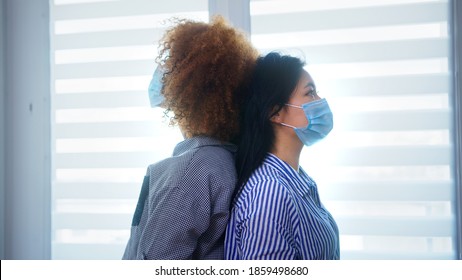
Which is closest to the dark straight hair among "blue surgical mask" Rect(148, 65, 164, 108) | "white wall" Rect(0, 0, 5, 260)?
"blue surgical mask" Rect(148, 65, 164, 108)

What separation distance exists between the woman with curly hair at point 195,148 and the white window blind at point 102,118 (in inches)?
21.4

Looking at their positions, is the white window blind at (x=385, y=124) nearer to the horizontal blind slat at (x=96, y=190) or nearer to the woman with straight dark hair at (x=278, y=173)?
the woman with straight dark hair at (x=278, y=173)

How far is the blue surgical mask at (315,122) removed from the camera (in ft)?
4.46

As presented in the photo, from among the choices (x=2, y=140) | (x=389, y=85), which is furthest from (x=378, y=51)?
(x=2, y=140)

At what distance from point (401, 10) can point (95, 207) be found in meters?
1.64

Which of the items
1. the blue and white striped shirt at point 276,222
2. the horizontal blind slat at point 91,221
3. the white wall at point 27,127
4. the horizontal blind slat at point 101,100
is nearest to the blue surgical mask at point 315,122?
the blue and white striped shirt at point 276,222

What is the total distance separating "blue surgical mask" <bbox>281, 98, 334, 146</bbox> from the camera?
1359 mm

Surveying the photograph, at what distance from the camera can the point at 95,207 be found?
2.01 meters

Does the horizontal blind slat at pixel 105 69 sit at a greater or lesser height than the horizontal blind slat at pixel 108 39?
lesser

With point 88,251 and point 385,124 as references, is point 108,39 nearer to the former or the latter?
point 88,251

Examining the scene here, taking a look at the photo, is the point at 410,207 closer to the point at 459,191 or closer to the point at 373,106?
the point at 459,191

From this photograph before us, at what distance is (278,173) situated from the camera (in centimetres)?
128

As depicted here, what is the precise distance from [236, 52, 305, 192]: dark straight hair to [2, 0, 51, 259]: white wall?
1.16 metres

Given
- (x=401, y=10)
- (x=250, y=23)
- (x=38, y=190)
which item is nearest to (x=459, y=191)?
(x=401, y=10)
